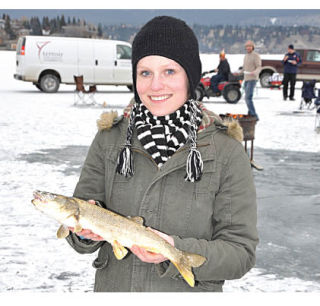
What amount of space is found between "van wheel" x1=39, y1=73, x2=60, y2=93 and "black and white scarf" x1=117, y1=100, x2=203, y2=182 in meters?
20.3

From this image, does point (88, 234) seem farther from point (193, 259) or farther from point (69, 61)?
point (69, 61)

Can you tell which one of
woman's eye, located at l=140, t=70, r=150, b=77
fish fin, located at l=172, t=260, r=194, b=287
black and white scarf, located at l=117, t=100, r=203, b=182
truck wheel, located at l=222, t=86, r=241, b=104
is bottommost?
truck wheel, located at l=222, t=86, r=241, b=104

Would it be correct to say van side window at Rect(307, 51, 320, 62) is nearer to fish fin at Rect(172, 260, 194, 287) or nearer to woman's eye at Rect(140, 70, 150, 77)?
woman's eye at Rect(140, 70, 150, 77)

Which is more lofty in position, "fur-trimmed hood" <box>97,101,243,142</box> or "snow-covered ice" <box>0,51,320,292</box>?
"fur-trimmed hood" <box>97,101,243,142</box>

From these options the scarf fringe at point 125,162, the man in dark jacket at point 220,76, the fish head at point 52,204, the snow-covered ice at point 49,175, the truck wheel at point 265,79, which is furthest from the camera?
the truck wheel at point 265,79

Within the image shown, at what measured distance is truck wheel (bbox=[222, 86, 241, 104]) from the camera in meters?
17.7

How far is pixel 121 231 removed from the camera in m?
1.67

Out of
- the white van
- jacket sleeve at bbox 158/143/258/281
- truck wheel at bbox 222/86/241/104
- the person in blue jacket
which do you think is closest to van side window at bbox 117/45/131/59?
the white van

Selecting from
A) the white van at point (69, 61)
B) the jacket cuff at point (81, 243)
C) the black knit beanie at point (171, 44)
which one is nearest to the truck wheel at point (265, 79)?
the white van at point (69, 61)

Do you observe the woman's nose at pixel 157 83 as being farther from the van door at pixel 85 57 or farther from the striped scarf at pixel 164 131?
the van door at pixel 85 57

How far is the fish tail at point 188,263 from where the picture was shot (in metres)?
1.69

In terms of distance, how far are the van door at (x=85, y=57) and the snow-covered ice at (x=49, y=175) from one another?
161 inches

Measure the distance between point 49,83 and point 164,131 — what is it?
68.0ft

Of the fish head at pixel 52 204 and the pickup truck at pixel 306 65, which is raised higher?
the pickup truck at pixel 306 65
